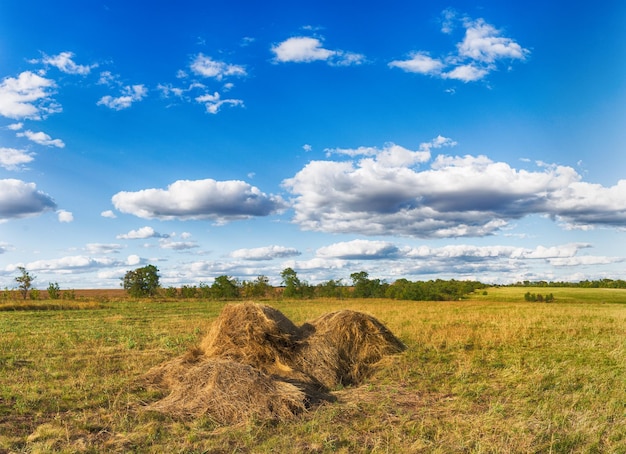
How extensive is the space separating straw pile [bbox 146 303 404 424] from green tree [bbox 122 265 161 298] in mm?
66064

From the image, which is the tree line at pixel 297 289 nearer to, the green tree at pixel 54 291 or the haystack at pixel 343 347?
the green tree at pixel 54 291

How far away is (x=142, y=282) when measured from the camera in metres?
74.4

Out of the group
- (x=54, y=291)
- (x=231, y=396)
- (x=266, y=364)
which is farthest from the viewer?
(x=54, y=291)

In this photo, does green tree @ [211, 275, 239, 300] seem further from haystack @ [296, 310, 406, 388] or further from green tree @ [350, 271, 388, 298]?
haystack @ [296, 310, 406, 388]

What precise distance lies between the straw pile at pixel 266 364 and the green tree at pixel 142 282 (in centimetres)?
6606

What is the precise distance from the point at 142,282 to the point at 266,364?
68229mm

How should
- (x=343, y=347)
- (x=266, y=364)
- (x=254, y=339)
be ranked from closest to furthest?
(x=266, y=364), (x=254, y=339), (x=343, y=347)

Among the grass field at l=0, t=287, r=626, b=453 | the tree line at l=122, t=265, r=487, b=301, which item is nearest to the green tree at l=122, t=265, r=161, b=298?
the tree line at l=122, t=265, r=487, b=301

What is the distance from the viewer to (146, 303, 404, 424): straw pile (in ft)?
27.7

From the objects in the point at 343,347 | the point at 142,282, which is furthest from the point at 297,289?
the point at 343,347

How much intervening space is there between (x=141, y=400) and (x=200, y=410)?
1.79m

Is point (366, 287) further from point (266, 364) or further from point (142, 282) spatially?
point (266, 364)

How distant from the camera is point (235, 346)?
479 inches

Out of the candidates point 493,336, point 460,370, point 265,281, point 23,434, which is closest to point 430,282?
point 265,281
